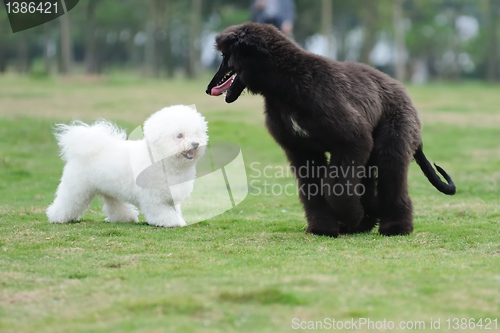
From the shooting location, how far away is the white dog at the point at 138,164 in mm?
6715

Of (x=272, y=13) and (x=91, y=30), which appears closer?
(x=272, y=13)

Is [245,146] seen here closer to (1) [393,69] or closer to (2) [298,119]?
(2) [298,119]

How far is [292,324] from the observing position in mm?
3666

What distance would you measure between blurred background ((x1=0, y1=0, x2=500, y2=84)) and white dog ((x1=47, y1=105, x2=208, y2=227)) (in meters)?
32.3

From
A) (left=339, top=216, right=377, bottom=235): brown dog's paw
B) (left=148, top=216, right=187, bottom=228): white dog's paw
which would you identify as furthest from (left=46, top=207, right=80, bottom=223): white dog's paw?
(left=339, top=216, right=377, bottom=235): brown dog's paw

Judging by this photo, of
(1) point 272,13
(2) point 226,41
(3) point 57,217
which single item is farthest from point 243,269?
(1) point 272,13

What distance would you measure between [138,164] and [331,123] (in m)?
2.21

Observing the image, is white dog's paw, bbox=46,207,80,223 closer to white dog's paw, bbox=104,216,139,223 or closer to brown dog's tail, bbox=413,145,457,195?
white dog's paw, bbox=104,216,139,223

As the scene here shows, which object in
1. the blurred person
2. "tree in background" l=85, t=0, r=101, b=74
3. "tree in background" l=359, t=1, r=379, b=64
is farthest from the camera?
"tree in background" l=85, t=0, r=101, b=74

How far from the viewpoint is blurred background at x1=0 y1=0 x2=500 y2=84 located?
149 ft

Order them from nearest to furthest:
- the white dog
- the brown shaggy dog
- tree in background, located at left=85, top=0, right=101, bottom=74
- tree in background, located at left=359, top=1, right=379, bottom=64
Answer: the brown shaggy dog < the white dog < tree in background, located at left=359, top=1, right=379, bottom=64 < tree in background, located at left=85, top=0, right=101, bottom=74

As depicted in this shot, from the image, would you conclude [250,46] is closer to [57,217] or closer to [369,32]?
[57,217]

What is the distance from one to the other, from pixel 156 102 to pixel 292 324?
715 inches

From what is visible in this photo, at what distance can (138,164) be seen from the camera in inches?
270
